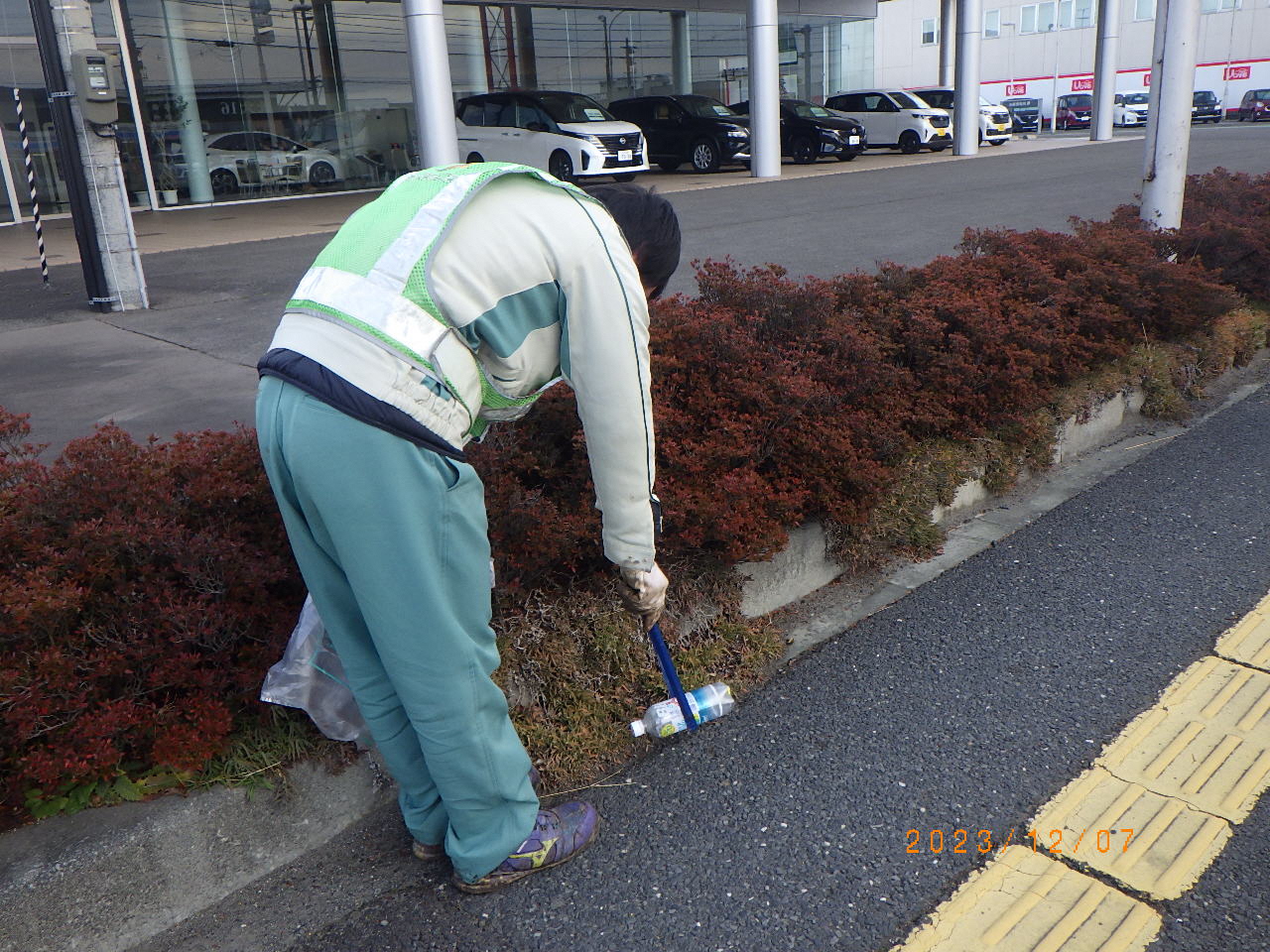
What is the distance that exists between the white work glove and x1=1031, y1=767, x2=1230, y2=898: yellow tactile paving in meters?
1.12

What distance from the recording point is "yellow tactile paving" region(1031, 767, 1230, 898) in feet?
7.83

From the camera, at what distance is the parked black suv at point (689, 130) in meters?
21.4

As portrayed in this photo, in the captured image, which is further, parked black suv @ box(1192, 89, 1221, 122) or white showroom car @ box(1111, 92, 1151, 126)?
parked black suv @ box(1192, 89, 1221, 122)

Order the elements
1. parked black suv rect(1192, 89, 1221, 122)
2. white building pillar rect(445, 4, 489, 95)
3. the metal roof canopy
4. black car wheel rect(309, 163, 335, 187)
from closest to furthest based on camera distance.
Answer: black car wheel rect(309, 163, 335, 187)
white building pillar rect(445, 4, 489, 95)
the metal roof canopy
parked black suv rect(1192, 89, 1221, 122)

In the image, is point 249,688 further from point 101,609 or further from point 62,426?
point 62,426

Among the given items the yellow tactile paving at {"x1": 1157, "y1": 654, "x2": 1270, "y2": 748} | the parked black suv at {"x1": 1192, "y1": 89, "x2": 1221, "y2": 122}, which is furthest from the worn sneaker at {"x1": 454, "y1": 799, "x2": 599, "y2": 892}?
the parked black suv at {"x1": 1192, "y1": 89, "x2": 1221, "y2": 122}

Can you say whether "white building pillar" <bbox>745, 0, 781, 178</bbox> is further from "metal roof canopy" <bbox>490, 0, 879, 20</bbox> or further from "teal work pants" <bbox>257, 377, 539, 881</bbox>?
"teal work pants" <bbox>257, 377, 539, 881</bbox>

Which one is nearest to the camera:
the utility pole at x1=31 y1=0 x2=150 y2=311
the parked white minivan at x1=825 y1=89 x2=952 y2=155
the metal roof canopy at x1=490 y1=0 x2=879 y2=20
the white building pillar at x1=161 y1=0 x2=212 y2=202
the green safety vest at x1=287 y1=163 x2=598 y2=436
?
the green safety vest at x1=287 y1=163 x2=598 y2=436

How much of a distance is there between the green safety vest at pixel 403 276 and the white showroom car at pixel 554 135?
16.5 m

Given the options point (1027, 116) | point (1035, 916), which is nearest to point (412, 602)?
point (1035, 916)

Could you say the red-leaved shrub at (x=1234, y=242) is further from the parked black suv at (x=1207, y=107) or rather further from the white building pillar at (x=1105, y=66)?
the parked black suv at (x=1207, y=107)

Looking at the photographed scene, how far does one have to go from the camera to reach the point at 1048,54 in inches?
2019

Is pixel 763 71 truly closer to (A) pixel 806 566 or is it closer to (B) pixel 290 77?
(B) pixel 290 77
